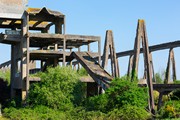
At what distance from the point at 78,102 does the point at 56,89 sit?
253cm

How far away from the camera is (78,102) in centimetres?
3466

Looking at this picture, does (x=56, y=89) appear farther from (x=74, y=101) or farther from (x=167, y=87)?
(x=167, y=87)

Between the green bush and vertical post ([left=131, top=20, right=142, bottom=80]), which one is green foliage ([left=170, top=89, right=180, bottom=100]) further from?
the green bush

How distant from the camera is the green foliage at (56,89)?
33312 mm

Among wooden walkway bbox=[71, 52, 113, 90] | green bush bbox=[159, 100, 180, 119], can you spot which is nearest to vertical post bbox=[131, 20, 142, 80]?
wooden walkway bbox=[71, 52, 113, 90]

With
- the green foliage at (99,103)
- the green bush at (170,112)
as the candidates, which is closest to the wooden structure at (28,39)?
the green foliage at (99,103)

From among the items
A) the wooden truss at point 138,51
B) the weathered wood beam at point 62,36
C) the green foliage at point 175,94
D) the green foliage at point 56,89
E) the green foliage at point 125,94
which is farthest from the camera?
the weathered wood beam at point 62,36

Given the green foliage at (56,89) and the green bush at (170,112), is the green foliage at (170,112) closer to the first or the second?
the green bush at (170,112)

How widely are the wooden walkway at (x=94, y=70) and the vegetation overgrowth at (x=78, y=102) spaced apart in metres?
1.44

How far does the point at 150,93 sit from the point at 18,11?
17.4 metres

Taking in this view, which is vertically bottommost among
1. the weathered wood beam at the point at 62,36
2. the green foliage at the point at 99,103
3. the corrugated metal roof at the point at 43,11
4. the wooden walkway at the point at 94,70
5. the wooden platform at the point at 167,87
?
the green foliage at the point at 99,103

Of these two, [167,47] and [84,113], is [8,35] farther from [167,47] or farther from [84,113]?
[167,47]

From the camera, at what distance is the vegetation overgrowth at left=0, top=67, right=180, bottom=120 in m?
27.4

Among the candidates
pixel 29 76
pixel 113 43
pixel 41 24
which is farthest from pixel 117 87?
pixel 41 24
